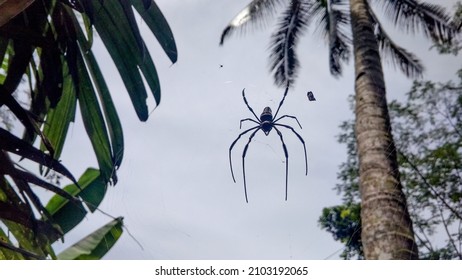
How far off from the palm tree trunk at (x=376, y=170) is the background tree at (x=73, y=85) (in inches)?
26.5

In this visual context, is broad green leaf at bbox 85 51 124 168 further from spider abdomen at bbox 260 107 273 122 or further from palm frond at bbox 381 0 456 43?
palm frond at bbox 381 0 456 43

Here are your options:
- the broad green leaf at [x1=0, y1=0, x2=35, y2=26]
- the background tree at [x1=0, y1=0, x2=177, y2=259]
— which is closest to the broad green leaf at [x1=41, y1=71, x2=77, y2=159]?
the background tree at [x1=0, y1=0, x2=177, y2=259]

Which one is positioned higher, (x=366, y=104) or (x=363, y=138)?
(x=366, y=104)

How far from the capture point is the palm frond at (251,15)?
144cm

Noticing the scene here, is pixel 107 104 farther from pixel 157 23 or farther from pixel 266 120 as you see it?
pixel 266 120

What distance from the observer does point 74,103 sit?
1015 mm

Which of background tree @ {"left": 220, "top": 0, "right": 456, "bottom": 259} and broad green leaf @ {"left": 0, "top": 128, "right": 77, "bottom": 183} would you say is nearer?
broad green leaf @ {"left": 0, "top": 128, "right": 77, "bottom": 183}

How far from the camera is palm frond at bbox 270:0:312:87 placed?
4.48 feet

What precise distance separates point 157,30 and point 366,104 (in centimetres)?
83

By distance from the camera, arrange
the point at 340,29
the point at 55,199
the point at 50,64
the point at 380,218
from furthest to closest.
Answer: the point at 340,29
the point at 380,218
the point at 55,199
the point at 50,64

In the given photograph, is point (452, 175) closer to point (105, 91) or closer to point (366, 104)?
point (366, 104)

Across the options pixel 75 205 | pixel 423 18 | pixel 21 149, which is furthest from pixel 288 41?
pixel 21 149
